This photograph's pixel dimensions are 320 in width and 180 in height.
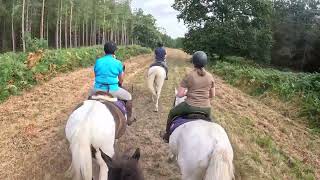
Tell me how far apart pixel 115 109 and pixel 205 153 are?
1.99 meters

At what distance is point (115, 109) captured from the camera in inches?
249

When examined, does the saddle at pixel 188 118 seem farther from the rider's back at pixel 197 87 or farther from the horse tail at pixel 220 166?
the horse tail at pixel 220 166

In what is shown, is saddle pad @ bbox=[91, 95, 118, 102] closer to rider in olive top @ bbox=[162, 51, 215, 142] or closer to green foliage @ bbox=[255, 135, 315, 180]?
rider in olive top @ bbox=[162, 51, 215, 142]

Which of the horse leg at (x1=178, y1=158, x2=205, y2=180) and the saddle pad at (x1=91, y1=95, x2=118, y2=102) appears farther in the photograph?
the saddle pad at (x1=91, y1=95, x2=118, y2=102)

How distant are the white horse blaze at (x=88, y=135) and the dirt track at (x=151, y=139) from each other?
65.0 inches

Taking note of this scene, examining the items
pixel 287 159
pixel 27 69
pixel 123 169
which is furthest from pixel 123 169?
pixel 27 69

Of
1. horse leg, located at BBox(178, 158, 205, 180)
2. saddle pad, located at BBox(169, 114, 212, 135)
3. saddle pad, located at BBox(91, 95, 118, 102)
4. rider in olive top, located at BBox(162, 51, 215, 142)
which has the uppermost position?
rider in olive top, located at BBox(162, 51, 215, 142)

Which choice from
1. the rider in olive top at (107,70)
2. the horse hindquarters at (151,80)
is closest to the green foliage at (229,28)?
the horse hindquarters at (151,80)

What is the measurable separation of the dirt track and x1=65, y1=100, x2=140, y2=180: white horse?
1643 mm

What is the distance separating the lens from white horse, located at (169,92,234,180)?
470 cm

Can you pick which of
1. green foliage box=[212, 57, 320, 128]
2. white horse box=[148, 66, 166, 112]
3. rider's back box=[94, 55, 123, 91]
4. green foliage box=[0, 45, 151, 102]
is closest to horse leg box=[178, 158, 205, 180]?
rider's back box=[94, 55, 123, 91]

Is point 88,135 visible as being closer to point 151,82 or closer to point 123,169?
point 123,169

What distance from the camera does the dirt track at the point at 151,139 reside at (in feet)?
24.1

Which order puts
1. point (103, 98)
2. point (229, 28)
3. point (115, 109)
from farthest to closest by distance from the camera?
1. point (229, 28)
2. point (103, 98)
3. point (115, 109)
